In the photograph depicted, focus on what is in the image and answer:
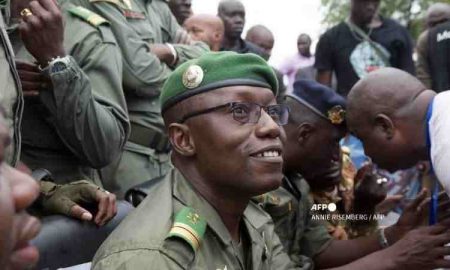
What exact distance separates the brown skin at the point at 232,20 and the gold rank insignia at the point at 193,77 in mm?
4012

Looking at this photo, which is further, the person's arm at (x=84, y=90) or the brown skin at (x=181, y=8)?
the brown skin at (x=181, y=8)

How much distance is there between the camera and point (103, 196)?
2.26 m

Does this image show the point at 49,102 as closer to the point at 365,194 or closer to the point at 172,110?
the point at 172,110

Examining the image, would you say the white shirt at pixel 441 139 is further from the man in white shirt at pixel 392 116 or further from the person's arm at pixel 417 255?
the person's arm at pixel 417 255

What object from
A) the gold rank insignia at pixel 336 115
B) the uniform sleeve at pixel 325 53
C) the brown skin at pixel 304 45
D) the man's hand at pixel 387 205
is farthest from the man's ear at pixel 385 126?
the brown skin at pixel 304 45

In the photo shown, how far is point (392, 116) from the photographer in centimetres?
282

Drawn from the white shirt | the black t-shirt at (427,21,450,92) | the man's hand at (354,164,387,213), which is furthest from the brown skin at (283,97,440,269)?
the black t-shirt at (427,21,450,92)

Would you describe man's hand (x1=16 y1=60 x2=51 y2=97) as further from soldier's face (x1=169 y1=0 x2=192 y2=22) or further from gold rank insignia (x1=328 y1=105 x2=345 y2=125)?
soldier's face (x1=169 y1=0 x2=192 y2=22)

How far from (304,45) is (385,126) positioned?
6.91 m

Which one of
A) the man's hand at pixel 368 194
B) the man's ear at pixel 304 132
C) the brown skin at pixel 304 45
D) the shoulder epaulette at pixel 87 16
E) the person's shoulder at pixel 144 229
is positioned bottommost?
the brown skin at pixel 304 45

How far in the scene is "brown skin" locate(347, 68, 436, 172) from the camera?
2.79 m

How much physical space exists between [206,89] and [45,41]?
23.7 inches

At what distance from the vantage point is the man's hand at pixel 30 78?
2.37m

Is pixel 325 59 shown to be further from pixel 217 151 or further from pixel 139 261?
pixel 139 261
